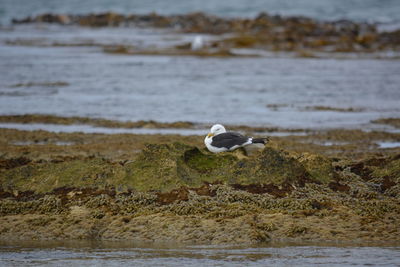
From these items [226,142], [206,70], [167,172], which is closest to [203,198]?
[167,172]

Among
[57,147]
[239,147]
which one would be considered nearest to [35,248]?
[239,147]

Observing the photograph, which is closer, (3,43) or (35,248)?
(35,248)

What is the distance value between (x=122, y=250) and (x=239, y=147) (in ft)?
9.59

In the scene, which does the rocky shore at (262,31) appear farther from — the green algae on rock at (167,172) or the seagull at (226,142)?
the green algae on rock at (167,172)

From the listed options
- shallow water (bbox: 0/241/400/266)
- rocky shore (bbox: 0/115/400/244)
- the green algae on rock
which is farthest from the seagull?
shallow water (bbox: 0/241/400/266)

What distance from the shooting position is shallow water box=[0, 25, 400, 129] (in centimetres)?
1756

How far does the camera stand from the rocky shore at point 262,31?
3445cm

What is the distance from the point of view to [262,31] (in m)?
42.1

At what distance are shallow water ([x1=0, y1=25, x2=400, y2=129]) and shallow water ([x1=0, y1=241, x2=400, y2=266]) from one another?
8.31 m

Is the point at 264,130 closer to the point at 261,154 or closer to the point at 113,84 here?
the point at 261,154

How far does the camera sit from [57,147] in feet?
42.0

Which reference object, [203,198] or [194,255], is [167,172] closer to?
[203,198]

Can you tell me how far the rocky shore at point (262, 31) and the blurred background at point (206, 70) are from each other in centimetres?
7

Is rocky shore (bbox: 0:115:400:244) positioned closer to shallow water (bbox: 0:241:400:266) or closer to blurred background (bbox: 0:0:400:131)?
shallow water (bbox: 0:241:400:266)
